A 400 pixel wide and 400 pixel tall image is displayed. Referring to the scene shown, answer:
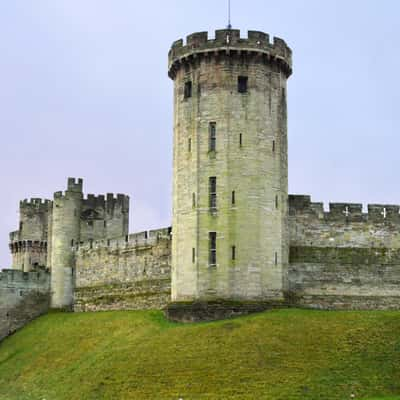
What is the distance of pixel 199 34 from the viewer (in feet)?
157

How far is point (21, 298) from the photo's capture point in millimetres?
63781

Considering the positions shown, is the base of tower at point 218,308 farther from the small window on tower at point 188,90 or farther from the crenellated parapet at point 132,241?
the small window on tower at point 188,90

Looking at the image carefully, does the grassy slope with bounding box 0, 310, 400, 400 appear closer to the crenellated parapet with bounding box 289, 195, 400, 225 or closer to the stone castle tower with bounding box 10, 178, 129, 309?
the crenellated parapet with bounding box 289, 195, 400, 225

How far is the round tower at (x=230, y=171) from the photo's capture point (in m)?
45.6

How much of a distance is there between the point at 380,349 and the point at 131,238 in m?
23.4

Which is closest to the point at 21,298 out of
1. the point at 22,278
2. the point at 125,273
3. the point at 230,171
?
the point at 22,278

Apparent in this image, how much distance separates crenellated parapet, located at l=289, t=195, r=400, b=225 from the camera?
49644 mm

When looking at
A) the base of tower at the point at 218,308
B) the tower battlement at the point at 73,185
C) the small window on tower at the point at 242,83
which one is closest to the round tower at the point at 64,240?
the tower battlement at the point at 73,185

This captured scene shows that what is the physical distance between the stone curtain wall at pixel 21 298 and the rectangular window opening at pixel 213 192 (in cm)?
2247

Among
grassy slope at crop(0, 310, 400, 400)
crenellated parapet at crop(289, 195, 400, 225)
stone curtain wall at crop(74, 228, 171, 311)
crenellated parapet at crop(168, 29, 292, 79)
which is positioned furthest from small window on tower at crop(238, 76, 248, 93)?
stone curtain wall at crop(74, 228, 171, 311)

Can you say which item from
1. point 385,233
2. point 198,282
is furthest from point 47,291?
point 385,233

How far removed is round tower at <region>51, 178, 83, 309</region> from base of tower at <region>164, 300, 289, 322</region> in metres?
20.3

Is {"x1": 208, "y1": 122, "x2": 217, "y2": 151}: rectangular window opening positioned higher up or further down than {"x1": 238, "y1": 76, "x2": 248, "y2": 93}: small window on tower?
further down

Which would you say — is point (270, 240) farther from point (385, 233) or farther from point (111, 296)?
point (111, 296)
